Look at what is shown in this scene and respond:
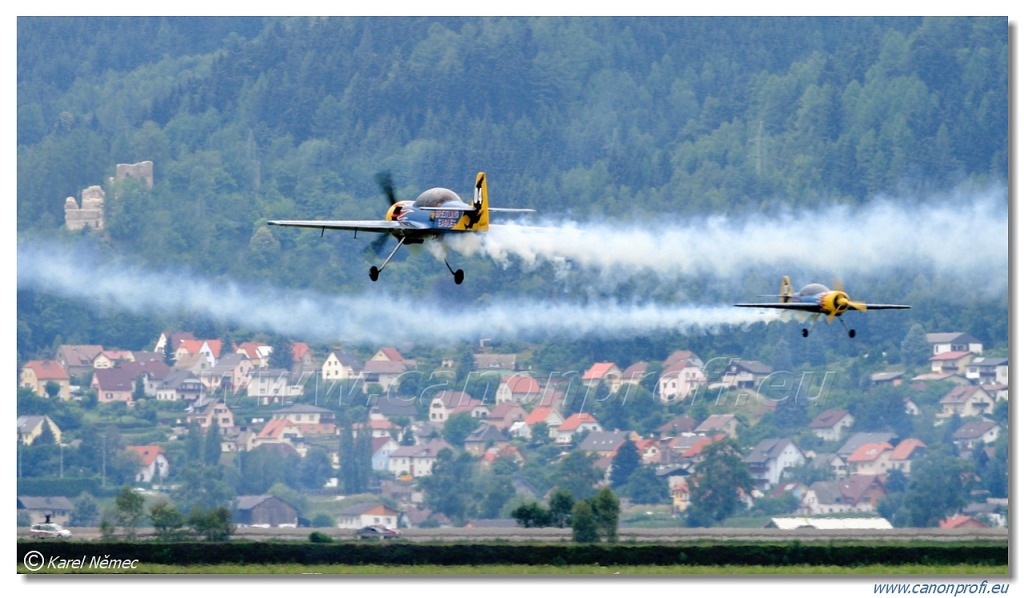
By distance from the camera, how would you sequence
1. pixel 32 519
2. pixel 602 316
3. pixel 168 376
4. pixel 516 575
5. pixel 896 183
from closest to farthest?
pixel 516 575 → pixel 32 519 → pixel 602 316 → pixel 168 376 → pixel 896 183

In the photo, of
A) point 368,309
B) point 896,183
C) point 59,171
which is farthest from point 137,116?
point 896,183

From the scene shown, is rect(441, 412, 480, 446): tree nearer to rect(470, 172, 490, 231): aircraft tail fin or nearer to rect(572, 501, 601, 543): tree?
rect(572, 501, 601, 543): tree

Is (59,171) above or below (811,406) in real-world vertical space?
above

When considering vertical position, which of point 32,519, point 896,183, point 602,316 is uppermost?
point 896,183

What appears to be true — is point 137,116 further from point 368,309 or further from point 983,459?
point 983,459

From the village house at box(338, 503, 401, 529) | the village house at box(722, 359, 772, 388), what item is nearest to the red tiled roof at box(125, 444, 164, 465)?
the village house at box(338, 503, 401, 529)

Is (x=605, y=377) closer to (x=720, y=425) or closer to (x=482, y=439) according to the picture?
(x=720, y=425)

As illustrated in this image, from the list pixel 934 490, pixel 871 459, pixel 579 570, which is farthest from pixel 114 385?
pixel 579 570

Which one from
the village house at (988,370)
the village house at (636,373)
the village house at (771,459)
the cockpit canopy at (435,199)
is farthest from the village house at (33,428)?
the cockpit canopy at (435,199)
